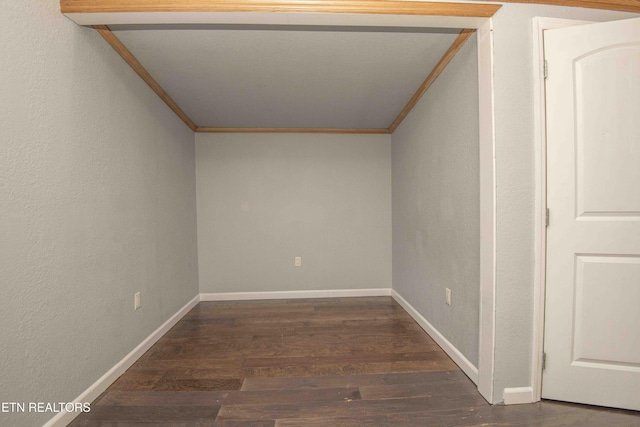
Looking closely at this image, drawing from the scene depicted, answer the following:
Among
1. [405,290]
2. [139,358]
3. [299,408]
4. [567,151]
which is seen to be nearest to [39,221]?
[139,358]

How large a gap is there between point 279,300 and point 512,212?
2.58 meters

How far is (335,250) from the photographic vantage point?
3383 millimetres

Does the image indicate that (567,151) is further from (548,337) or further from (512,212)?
(548,337)

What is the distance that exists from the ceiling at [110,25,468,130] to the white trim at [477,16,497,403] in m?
0.39

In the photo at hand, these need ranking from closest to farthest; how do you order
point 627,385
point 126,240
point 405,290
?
1. point 627,385
2. point 126,240
3. point 405,290

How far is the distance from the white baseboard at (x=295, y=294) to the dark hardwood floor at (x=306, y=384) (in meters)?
0.73

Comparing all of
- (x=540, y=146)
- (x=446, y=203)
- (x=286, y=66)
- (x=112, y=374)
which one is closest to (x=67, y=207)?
(x=112, y=374)

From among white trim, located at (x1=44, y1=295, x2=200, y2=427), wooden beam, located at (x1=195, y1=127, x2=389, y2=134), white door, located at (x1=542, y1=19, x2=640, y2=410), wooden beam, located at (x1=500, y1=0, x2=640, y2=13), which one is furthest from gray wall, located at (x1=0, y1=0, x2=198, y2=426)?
white door, located at (x1=542, y1=19, x2=640, y2=410)

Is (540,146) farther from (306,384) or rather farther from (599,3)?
(306,384)

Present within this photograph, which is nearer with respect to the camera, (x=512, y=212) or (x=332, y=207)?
(x=512, y=212)

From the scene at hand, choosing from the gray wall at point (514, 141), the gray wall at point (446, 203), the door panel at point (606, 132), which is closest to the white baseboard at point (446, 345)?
the gray wall at point (446, 203)

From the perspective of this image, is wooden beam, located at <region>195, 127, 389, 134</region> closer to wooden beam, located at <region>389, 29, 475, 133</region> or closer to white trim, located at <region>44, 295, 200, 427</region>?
wooden beam, located at <region>389, 29, 475, 133</region>

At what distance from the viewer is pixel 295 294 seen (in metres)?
3.32

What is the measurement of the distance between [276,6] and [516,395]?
2328 millimetres
